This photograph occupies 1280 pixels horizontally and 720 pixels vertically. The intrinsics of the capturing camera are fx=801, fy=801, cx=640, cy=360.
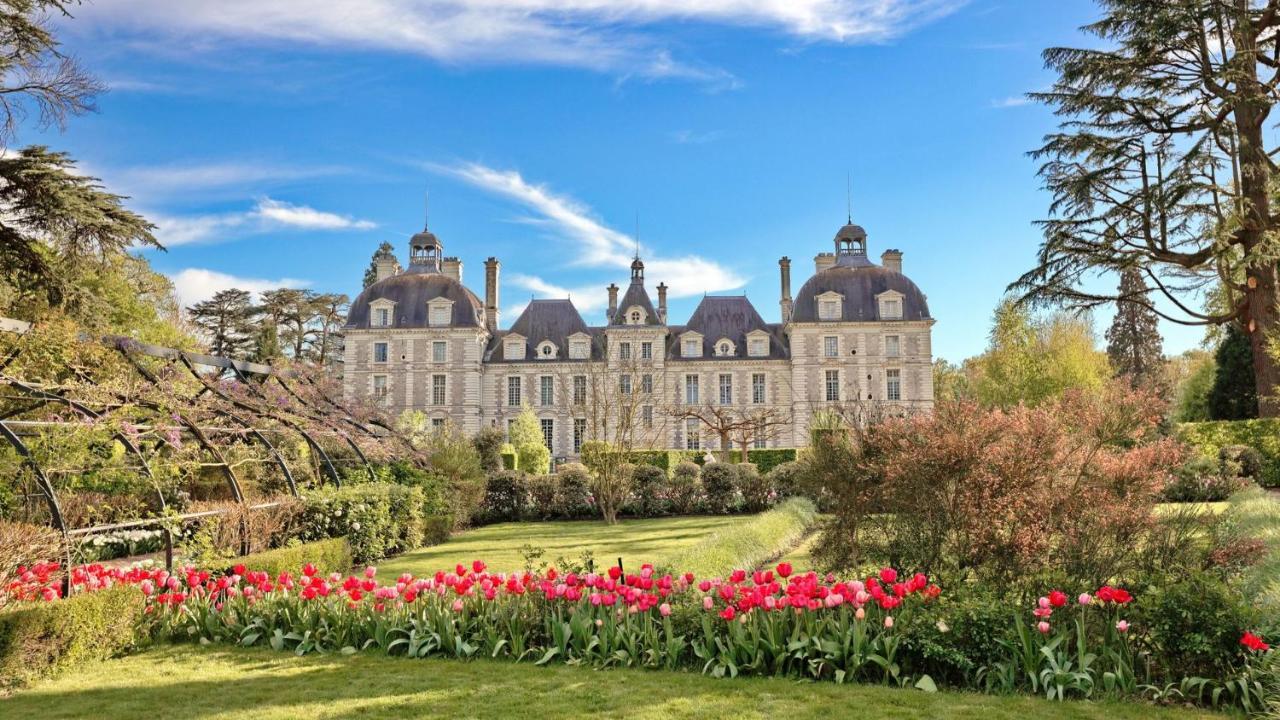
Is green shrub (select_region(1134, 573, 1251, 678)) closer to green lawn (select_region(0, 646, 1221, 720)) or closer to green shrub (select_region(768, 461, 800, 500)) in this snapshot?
green lawn (select_region(0, 646, 1221, 720))

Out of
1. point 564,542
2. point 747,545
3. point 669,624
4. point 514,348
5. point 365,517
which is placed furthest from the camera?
point 514,348

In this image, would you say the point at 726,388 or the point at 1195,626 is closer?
the point at 1195,626

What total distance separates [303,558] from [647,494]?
28.8ft

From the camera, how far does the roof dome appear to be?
35.9 meters

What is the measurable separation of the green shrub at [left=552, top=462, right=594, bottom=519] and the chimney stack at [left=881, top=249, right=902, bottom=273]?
25641 millimetres

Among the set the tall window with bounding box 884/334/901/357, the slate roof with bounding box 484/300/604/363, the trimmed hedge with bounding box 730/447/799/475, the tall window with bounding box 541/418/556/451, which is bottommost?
the trimmed hedge with bounding box 730/447/799/475

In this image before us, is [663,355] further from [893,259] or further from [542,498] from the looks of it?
[542,498]

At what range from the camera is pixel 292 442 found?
11867 mm

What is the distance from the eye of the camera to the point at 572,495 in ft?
50.5

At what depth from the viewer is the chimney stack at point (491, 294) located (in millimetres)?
38219

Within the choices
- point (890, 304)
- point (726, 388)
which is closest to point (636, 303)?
point (726, 388)

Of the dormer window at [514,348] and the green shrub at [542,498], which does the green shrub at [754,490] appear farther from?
the dormer window at [514,348]

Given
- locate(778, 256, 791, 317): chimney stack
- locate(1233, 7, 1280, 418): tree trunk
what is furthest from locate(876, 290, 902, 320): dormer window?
locate(1233, 7, 1280, 418): tree trunk

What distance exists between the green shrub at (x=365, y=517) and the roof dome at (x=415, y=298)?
2580 cm
